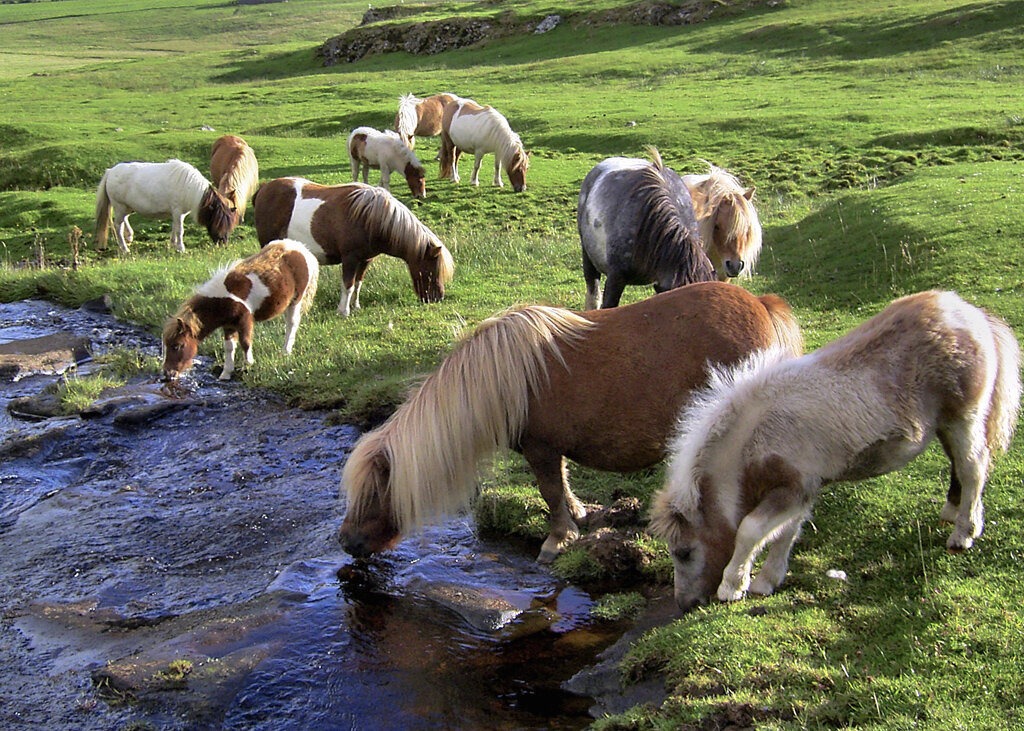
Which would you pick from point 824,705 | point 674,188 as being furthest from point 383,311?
point 824,705

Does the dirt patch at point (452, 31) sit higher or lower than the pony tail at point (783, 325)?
higher

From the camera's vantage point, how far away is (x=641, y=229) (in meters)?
8.95

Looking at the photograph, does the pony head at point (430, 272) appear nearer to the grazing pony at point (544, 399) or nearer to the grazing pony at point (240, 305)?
the grazing pony at point (240, 305)

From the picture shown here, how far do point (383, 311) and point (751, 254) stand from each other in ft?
16.6

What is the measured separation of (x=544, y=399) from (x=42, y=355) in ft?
27.4

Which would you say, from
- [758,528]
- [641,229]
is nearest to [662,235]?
[641,229]

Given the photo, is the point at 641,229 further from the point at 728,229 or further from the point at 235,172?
the point at 235,172

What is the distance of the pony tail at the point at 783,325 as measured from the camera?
6.23 metres

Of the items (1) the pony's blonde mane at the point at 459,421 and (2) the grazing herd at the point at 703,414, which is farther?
(1) the pony's blonde mane at the point at 459,421

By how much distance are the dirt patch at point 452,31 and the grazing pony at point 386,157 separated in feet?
112

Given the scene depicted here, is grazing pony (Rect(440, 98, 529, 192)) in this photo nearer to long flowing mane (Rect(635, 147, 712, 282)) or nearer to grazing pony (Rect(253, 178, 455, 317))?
grazing pony (Rect(253, 178, 455, 317))

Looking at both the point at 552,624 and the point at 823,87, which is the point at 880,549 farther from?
the point at 823,87

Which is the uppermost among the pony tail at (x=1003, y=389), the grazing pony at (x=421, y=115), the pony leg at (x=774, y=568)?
the grazing pony at (x=421, y=115)

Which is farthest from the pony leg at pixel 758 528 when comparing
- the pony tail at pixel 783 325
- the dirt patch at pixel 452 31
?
the dirt patch at pixel 452 31
